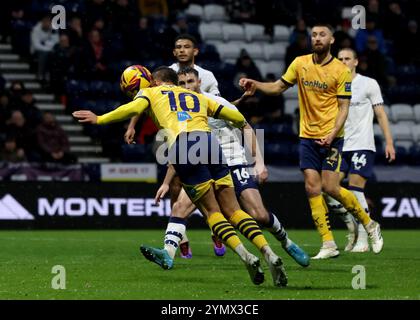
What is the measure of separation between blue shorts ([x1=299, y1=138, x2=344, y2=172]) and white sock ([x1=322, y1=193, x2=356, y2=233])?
1086 mm

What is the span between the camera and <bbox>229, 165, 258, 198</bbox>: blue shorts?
1095 centimetres

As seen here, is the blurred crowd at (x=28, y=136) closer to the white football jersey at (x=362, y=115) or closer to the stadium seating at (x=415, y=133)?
the white football jersey at (x=362, y=115)

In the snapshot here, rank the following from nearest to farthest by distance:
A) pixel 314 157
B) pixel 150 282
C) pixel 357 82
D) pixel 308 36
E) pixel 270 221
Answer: pixel 150 282
pixel 270 221
pixel 314 157
pixel 357 82
pixel 308 36

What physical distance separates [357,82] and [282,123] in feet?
24.4

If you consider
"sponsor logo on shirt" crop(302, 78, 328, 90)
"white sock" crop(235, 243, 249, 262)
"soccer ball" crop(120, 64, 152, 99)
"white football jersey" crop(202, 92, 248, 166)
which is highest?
"soccer ball" crop(120, 64, 152, 99)

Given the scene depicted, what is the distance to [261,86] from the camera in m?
Answer: 11.4

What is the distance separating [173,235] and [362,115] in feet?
13.8

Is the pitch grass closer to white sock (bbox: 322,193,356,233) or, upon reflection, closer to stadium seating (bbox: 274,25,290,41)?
white sock (bbox: 322,193,356,233)

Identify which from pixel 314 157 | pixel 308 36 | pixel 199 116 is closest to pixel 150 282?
pixel 199 116

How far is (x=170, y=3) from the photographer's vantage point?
23.6 m

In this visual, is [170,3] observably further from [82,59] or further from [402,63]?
[402,63]

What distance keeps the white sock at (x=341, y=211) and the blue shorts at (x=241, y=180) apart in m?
2.07

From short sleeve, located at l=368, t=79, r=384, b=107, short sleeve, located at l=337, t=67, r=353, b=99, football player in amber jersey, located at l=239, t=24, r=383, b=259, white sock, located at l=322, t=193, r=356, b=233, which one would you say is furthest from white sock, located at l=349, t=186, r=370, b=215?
short sleeve, located at l=337, t=67, r=353, b=99

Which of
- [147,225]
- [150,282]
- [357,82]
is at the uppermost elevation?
[357,82]
